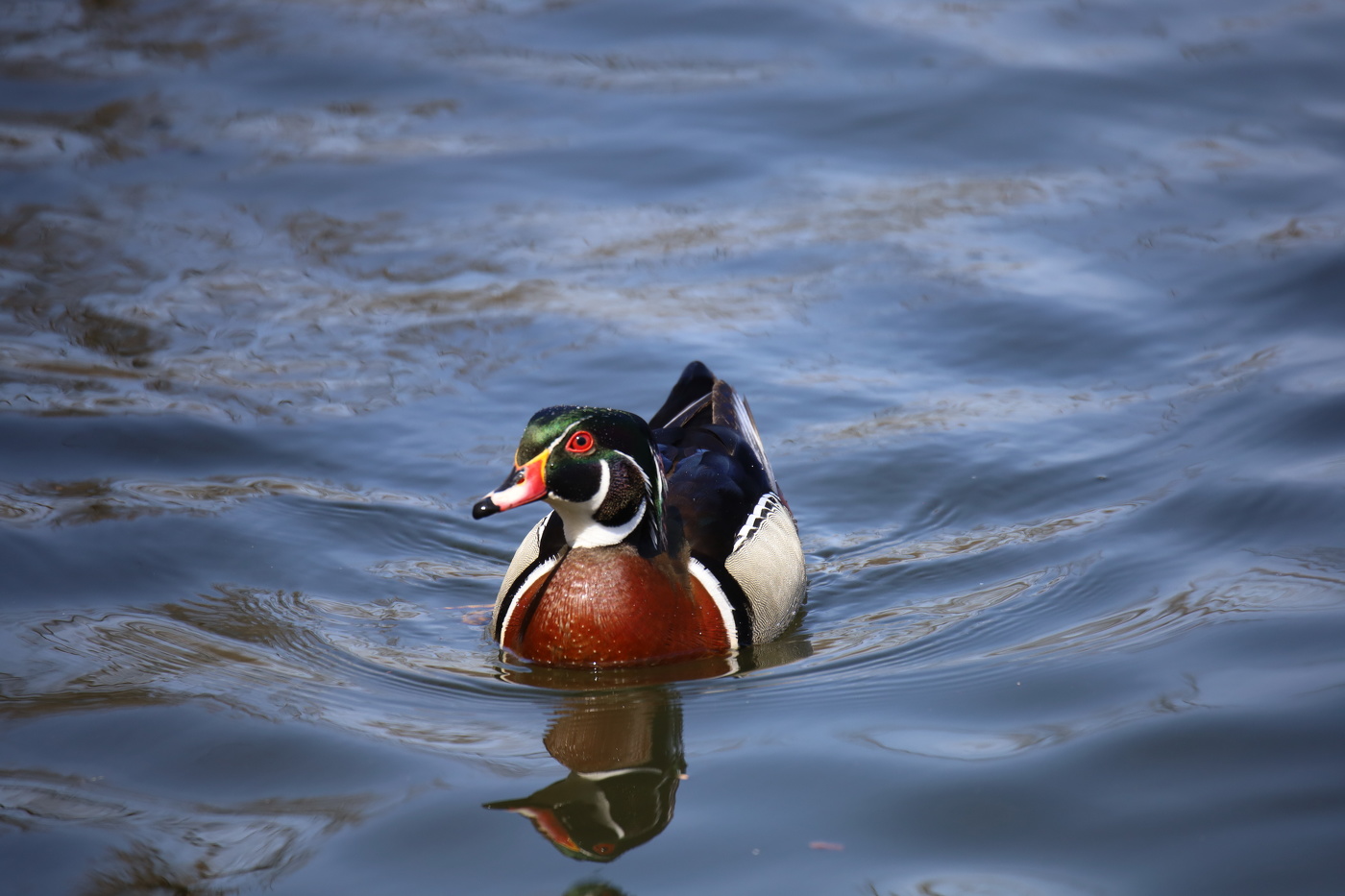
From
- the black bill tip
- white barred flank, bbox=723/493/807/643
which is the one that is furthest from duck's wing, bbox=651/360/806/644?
the black bill tip

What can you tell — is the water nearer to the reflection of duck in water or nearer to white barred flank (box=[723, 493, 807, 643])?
the reflection of duck in water

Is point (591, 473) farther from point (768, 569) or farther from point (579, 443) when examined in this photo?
point (768, 569)

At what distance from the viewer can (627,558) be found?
252 inches

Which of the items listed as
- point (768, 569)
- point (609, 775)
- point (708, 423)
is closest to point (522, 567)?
point (768, 569)

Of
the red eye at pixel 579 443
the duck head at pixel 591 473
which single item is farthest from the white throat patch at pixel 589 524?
the red eye at pixel 579 443

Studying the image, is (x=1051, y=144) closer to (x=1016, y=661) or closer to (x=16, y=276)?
(x=1016, y=661)

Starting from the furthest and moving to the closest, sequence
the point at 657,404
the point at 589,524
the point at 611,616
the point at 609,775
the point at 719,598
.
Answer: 1. the point at 657,404
2. the point at 719,598
3. the point at 589,524
4. the point at 611,616
5. the point at 609,775

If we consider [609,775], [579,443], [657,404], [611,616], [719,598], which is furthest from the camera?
[657,404]

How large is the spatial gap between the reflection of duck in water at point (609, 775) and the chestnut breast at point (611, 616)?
0.97ft

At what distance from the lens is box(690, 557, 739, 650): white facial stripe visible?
21.6ft

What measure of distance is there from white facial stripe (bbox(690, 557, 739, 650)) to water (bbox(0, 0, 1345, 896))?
30 cm

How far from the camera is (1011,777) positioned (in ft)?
16.9

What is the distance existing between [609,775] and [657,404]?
15.4 ft

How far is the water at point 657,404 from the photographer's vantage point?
501cm
